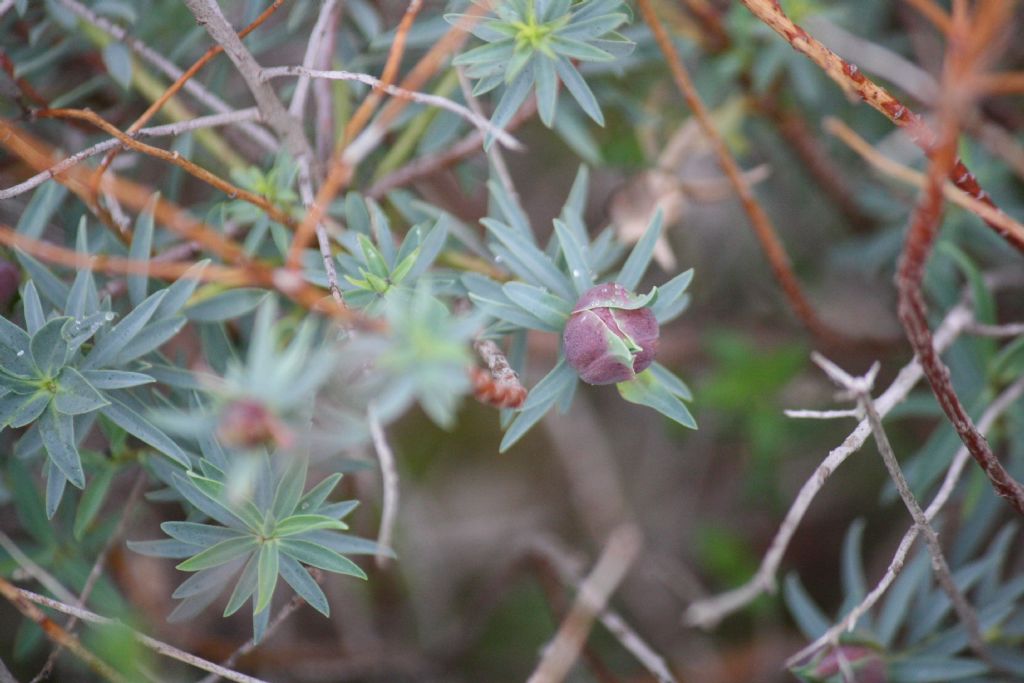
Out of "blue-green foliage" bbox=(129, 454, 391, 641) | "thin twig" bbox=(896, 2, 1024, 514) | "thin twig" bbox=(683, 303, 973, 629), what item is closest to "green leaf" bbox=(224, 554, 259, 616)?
"blue-green foliage" bbox=(129, 454, 391, 641)

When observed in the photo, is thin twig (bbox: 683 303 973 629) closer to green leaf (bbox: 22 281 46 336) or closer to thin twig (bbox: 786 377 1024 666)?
thin twig (bbox: 786 377 1024 666)

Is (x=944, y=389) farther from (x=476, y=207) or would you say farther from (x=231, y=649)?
(x=231, y=649)

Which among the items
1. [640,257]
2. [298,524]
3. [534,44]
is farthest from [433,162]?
[298,524]

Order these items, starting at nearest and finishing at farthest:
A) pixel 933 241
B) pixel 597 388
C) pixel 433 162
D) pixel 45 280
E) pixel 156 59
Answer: pixel 933 241 → pixel 45 280 → pixel 156 59 → pixel 433 162 → pixel 597 388

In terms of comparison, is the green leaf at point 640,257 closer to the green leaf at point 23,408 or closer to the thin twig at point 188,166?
the thin twig at point 188,166

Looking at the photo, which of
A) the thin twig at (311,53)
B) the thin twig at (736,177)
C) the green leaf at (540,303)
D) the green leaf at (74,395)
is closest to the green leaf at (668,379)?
the green leaf at (540,303)

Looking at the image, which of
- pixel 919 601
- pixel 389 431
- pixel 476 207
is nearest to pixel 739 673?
pixel 919 601

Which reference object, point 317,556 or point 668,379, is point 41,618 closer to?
point 317,556
